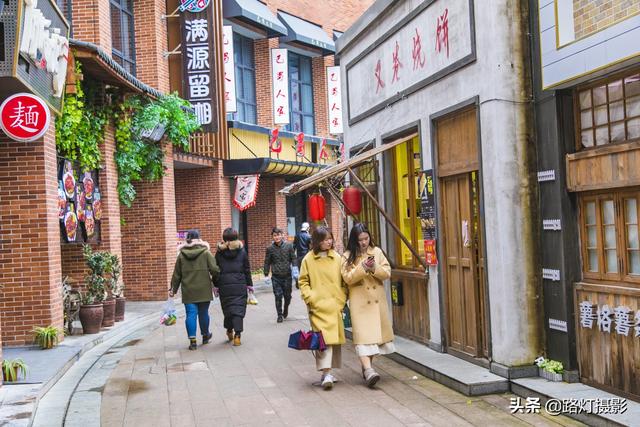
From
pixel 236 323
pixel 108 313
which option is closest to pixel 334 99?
pixel 108 313

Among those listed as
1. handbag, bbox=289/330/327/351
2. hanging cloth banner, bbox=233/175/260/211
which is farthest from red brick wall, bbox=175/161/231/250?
handbag, bbox=289/330/327/351

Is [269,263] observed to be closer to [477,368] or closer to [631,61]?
[477,368]

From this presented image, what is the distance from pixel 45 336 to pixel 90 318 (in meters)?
1.66

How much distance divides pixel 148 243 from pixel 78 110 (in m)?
5.94

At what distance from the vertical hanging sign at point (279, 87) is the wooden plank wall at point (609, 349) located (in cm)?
2083

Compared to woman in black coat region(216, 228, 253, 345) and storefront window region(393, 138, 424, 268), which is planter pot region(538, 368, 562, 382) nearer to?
storefront window region(393, 138, 424, 268)

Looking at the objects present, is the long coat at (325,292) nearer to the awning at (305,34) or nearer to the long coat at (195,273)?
the long coat at (195,273)

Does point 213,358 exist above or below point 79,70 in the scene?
below

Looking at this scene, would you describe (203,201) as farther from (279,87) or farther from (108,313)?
(108,313)

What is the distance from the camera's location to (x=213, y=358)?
10992mm

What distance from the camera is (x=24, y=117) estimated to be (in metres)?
10.3

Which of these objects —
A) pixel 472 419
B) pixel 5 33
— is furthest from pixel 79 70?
pixel 472 419

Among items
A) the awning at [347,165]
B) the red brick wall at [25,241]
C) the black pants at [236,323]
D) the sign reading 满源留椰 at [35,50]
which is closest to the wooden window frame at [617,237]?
the awning at [347,165]

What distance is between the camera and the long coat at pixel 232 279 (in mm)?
12047
